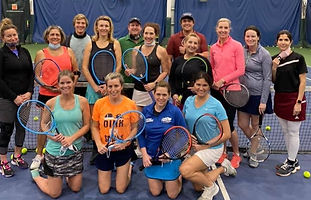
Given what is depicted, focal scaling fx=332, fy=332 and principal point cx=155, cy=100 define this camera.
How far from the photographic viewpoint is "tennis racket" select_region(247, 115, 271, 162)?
417 cm

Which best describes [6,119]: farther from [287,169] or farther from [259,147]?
[287,169]

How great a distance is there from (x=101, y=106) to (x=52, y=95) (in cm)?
83

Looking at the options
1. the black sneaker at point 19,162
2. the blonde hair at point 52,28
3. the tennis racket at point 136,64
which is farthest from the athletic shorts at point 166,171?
the blonde hair at point 52,28

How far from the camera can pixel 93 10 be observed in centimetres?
1597

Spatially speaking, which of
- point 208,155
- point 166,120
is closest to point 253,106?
point 208,155

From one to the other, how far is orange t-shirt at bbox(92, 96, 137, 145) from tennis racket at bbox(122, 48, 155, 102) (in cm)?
58

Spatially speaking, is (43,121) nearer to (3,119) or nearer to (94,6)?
(3,119)

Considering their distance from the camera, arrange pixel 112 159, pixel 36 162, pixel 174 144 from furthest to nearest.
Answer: pixel 36 162 < pixel 112 159 < pixel 174 144

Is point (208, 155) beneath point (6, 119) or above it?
beneath

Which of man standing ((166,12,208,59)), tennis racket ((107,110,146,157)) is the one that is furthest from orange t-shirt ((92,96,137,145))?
man standing ((166,12,208,59))

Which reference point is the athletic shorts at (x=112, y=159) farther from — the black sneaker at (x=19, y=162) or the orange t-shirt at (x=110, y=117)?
the black sneaker at (x=19, y=162)

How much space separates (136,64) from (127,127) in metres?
0.90

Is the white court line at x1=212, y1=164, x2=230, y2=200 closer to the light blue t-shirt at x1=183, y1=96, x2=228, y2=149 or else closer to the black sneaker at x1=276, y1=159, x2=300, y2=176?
the light blue t-shirt at x1=183, y1=96, x2=228, y2=149

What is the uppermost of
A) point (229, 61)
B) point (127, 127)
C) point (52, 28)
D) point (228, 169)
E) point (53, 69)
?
point (52, 28)
